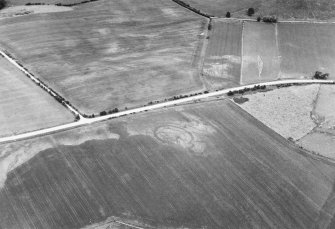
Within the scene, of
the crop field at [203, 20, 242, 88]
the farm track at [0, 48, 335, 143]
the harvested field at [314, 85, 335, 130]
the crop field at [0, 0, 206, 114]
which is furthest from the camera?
the crop field at [203, 20, 242, 88]

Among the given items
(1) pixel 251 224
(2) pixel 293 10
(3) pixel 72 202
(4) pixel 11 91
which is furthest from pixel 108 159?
(2) pixel 293 10

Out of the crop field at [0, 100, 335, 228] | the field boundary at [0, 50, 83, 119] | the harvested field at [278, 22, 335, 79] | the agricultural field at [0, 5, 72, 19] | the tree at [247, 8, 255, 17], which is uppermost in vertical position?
the tree at [247, 8, 255, 17]

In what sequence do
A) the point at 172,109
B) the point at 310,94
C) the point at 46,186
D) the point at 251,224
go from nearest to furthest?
the point at 251,224, the point at 46,186, the point at 172,109, the point at 310,94

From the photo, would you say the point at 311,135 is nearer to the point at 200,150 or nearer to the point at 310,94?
the point at 310,94

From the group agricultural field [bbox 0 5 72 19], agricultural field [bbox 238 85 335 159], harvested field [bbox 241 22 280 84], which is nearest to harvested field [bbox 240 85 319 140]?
agricultural field [bbox 238 85 335 159]

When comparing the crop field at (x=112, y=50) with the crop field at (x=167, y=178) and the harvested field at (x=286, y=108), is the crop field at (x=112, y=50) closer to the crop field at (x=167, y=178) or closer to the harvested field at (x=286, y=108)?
the crop field at (x=167, y=178)

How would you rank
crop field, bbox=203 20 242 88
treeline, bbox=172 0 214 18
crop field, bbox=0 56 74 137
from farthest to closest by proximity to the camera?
1. treeline, bbox=172 0 214 18
2. crop field, bbox=203 20 242 88
3. crop field, bbox=0 56 74 137

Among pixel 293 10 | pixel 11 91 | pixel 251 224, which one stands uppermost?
pixel 293 10

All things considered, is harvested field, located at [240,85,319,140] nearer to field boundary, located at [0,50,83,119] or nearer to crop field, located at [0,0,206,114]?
crop field, located at [0,0,206,114]
